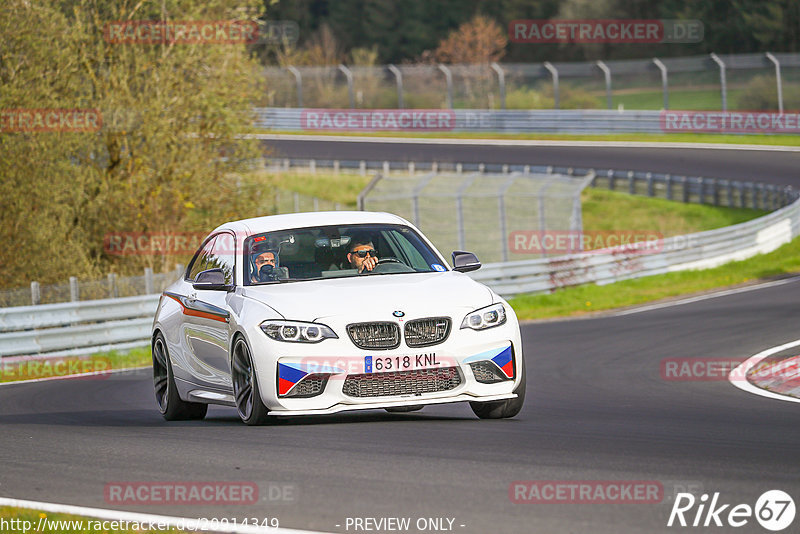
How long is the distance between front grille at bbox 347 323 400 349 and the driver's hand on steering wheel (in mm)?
1229

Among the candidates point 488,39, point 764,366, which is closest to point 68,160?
point 764,366

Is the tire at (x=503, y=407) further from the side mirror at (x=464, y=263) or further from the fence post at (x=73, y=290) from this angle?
the fence post at (x=73, y=290)

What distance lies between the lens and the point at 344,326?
29.7 feet

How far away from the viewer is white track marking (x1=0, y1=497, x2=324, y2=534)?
6.02 m

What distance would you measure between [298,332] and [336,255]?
148 centimetres

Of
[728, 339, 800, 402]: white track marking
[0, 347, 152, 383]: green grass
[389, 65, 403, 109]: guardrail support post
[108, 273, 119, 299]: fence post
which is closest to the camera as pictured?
[728, 339, 800, 402]: white track marking

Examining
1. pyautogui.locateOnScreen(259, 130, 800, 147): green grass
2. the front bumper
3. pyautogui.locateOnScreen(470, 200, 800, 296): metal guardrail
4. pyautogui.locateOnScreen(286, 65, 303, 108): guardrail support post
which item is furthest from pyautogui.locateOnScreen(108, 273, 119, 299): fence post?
pyautogui.locateOnScreen(286, 65, 303, 108): guardrail support post

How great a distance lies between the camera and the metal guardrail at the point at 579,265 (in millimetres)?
19969

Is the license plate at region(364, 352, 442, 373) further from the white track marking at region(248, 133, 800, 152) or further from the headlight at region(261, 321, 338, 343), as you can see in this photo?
the white track marking at region(248, 133, 800, 152)

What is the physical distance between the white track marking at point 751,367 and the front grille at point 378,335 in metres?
4.51

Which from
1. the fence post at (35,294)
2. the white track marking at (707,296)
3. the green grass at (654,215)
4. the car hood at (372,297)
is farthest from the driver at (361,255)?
the green grass at (654,215)

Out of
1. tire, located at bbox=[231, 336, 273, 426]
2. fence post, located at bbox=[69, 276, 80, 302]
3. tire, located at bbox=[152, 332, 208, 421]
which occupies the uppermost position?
tire, located at bbox=[231, 336, 273, 426]

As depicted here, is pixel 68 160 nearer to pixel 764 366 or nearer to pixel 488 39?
pixel 764 366

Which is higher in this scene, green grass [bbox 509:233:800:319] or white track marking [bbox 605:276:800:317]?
white track marking [bbox 605:276:800:317]
